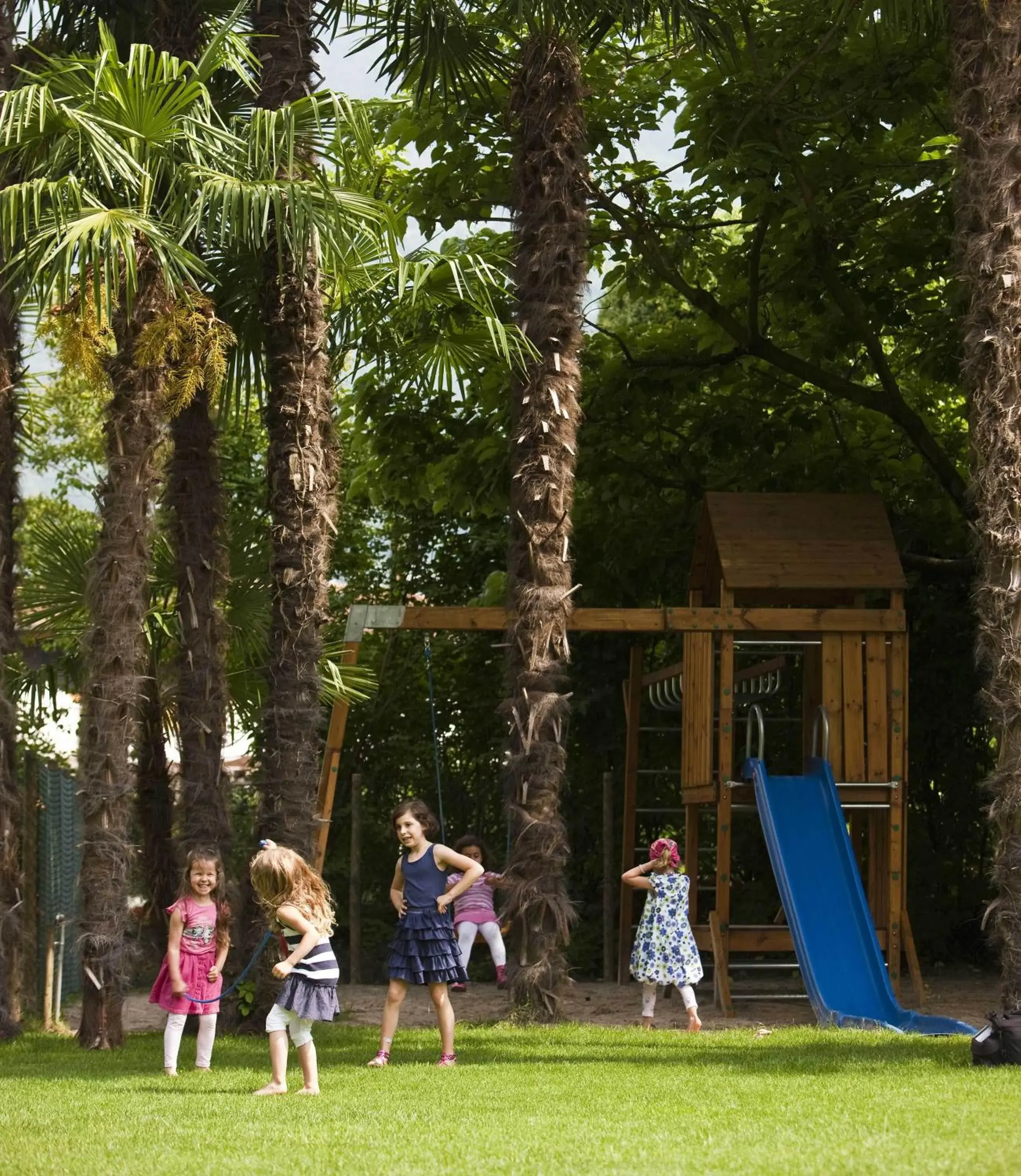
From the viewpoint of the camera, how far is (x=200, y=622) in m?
11.4

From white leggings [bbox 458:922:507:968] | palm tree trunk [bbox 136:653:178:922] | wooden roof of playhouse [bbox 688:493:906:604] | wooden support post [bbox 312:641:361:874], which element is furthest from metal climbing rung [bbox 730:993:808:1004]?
palm tree trunk [bbox 136:653:178:922]

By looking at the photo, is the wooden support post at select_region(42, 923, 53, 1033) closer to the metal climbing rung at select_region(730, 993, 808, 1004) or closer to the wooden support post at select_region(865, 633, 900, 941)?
the metal climbing rung at select_region(730, 993, 808, 1004)

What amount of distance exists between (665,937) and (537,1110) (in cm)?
411

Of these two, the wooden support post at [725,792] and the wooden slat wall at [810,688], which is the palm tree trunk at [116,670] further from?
the wooden slat wall at [810,688]

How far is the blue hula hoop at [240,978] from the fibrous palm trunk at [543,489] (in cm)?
171

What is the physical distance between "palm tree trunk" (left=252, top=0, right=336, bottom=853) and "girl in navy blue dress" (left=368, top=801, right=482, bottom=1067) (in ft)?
5.85

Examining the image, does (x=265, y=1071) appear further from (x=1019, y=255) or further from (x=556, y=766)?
(x=1019, y=255)

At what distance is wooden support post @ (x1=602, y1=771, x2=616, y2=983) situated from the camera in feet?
52.4

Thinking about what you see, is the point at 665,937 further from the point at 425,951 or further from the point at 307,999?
the point at 307,999

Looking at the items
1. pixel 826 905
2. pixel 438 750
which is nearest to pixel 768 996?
pixel 826 905

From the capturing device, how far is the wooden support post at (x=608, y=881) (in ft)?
52.4

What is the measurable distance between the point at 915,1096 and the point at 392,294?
676 cm

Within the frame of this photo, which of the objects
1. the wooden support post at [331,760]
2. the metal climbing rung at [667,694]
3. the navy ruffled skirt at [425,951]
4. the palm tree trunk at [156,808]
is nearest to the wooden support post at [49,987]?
the palm tree trunk at [156,808]

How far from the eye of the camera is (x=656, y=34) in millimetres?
16125
